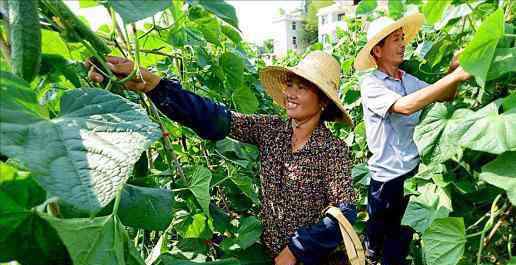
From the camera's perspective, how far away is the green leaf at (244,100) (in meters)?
1.82

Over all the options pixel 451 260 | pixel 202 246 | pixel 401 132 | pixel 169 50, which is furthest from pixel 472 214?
pixel 169 50

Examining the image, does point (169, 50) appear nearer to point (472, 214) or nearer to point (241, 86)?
point (241, 86)

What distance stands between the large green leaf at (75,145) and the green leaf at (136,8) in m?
0.12

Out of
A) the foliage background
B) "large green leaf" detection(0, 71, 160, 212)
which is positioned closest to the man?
the foliage background

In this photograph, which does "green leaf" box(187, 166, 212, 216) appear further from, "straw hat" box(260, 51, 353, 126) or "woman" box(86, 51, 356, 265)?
"straw hat" box(260, 51, 353, 126)

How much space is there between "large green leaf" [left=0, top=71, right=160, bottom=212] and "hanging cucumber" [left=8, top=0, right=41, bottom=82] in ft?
0.13

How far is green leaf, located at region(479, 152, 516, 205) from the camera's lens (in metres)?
1.07

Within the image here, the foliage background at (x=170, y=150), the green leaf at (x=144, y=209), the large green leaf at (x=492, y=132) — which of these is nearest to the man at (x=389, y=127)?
the foliage background at (x=170, y=150)

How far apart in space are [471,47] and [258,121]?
2.35ft

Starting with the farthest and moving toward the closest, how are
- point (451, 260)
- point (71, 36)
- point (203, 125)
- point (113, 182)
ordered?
1. point (203, 125)
2. point (451, 260)
3. point (71, 36)
4. point (113, 182)

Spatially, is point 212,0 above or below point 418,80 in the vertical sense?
above

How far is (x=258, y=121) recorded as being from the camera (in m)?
1.60

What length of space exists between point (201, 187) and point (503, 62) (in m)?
0.68

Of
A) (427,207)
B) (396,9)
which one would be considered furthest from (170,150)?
(396,9)
